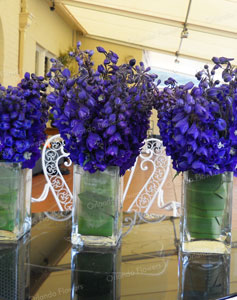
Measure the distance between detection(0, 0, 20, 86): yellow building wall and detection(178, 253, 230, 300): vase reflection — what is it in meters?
5.39

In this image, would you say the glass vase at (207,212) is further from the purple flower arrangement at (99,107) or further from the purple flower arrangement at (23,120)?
the purple flower arrangement at (23,120)

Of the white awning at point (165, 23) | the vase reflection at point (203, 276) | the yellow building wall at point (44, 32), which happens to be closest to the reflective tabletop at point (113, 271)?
the vase reflection at point (203, 276)

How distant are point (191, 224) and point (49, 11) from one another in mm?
8364

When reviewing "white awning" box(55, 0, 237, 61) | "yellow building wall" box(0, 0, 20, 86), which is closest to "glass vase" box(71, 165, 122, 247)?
"yellow building wall" box(0, 0, 20, 86)

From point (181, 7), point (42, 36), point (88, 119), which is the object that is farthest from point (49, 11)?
point (88, 119)

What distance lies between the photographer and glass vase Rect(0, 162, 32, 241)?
81cm

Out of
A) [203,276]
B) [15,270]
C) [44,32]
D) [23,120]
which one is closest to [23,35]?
[44,32]

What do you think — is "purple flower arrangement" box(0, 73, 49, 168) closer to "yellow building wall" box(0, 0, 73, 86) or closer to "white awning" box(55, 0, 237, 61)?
"yellow building wall" box(0, 0, 73, 86)

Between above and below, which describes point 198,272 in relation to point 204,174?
below

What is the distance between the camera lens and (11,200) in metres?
0.81

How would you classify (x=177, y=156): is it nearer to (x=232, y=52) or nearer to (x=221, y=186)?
(x=221, y=186)

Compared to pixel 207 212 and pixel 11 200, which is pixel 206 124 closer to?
pixel 207 212

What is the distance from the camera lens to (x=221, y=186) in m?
0.73

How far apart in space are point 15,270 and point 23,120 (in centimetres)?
30
